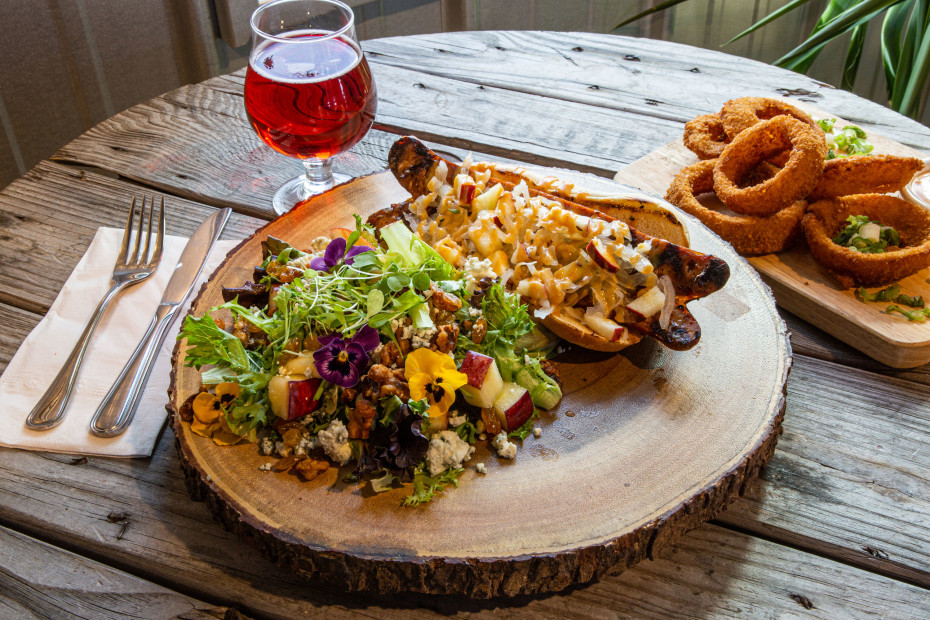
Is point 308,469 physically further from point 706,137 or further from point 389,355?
point 706,137

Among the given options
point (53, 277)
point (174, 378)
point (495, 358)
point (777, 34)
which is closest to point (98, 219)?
point (53, 277)

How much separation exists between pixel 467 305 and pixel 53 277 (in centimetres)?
128

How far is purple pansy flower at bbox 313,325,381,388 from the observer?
1522mm

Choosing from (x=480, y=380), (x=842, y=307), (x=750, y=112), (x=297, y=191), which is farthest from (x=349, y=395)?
(x=750, y=112)

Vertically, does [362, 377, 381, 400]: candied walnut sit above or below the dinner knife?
above

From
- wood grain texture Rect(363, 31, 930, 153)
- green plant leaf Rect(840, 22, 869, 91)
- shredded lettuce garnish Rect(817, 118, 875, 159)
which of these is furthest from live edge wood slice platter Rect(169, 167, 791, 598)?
green plant leaf Rect(840, 22, 869, 91)

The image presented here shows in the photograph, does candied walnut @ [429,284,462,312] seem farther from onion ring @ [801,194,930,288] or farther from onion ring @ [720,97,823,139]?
onion ring @ [720,97,823,139]

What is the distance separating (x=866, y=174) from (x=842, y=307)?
455 millimetres

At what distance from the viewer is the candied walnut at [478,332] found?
1.70m

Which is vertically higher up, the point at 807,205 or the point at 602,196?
the point at 602,196

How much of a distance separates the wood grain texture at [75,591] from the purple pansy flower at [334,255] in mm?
771

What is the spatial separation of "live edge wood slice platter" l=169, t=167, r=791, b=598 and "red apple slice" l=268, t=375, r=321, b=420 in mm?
103

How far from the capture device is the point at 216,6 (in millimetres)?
4254

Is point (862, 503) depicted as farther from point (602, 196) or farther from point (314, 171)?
point (314, 171)
